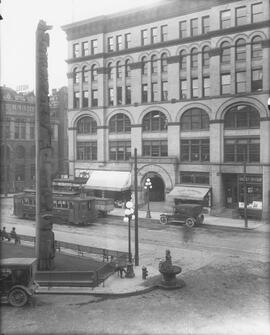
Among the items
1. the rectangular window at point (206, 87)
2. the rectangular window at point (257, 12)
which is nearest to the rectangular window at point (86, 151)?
the rectangular window at point (206, 87)

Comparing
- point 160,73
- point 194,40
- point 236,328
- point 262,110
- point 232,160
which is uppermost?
point 194,40

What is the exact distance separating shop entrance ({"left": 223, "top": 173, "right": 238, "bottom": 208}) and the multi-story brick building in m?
0.10

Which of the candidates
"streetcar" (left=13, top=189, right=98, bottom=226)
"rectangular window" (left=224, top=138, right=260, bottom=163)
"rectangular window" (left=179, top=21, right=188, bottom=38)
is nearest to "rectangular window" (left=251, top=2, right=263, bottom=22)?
"rectangular window" (left=179, top=21, right=188, bottom=38)

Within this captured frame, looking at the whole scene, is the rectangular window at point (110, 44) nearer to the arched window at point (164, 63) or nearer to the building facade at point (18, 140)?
the arched window at point (164, 63)

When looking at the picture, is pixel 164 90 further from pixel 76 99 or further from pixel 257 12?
pixel 76 99

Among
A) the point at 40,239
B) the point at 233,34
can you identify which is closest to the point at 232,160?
the point at 233,34

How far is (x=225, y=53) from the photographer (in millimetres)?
38938

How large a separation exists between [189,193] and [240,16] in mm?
17127

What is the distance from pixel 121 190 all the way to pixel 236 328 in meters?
30.7

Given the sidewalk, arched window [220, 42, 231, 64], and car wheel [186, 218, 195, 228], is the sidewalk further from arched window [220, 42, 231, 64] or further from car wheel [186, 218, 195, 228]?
arched window [220, 42, 231, 64]

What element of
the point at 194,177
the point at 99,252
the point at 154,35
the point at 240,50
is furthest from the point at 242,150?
the point at 99,252

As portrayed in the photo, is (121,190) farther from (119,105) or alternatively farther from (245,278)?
(245,278)

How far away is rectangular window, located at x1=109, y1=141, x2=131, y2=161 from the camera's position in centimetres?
4606

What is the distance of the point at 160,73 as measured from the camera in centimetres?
4316
